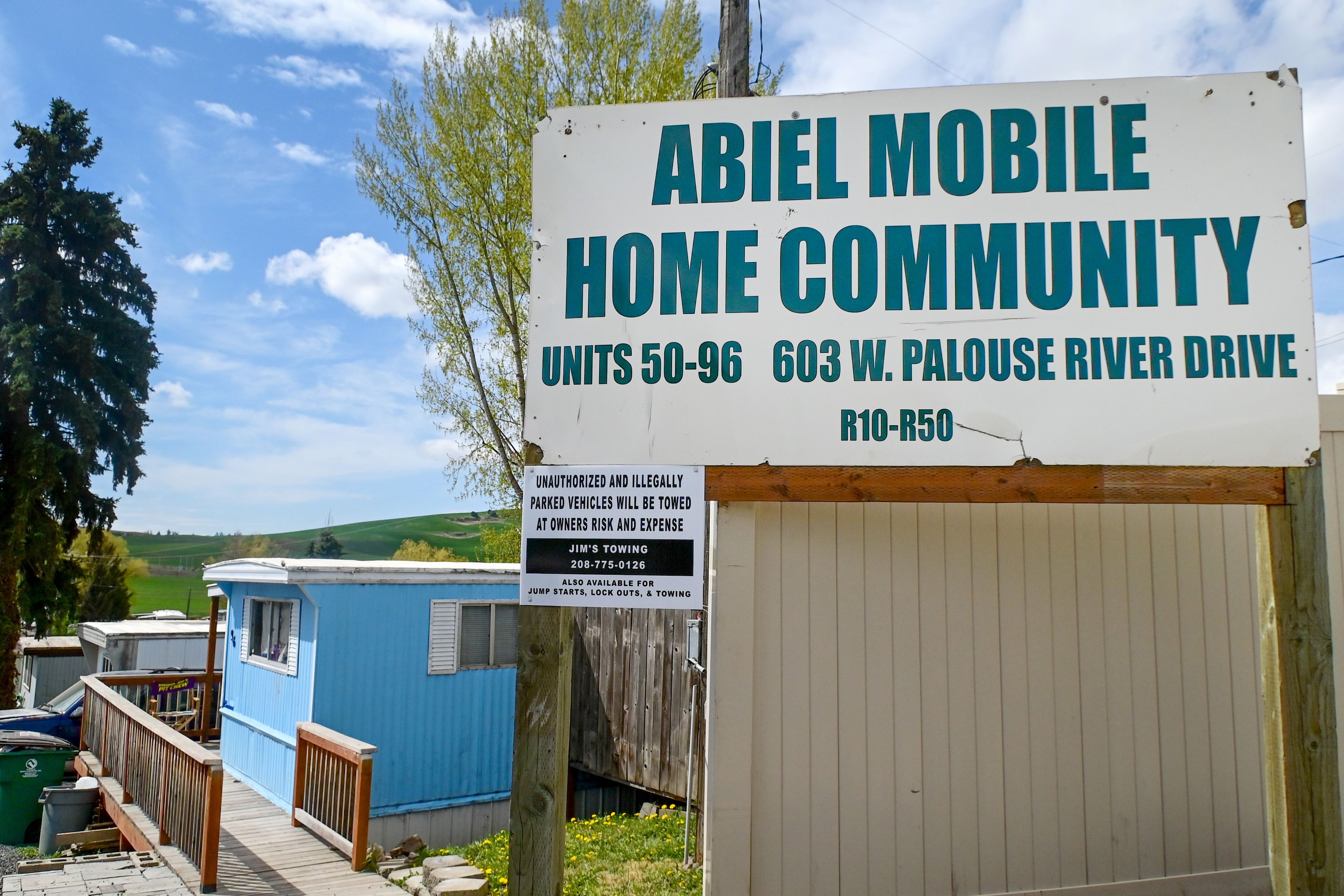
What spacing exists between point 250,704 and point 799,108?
11705 mm

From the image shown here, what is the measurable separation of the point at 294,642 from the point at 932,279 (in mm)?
10165

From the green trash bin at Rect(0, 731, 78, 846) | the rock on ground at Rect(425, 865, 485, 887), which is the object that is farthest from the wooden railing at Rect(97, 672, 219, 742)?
the rock on ground at Rect(425, 865, 485, 887)

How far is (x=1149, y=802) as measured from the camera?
15.3 feet

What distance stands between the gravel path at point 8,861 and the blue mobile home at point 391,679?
98.3 inches

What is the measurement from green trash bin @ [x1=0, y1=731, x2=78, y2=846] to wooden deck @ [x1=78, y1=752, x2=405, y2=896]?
5.57 ft

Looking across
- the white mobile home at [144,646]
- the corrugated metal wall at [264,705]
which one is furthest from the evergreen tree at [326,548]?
the corrugated metal wall at [264,705]

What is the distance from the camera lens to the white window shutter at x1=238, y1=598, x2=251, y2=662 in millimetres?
12508

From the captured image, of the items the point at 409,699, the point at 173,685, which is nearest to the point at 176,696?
the point at 173,685

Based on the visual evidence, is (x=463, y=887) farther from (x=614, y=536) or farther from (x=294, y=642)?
(x=294, y=642)

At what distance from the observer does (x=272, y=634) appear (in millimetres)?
11969

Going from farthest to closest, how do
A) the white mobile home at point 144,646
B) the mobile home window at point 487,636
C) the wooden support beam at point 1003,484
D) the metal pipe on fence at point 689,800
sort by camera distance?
the white mobile home at point 144,646 → the mobile home window at point 487,636 → the metal pipe on fence at point 689,800 → the wooden support beam at point 1003,484

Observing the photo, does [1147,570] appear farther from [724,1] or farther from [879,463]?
[724,1]

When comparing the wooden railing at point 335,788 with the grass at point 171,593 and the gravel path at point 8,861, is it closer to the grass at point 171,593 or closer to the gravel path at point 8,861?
the gravel path at point 8,861

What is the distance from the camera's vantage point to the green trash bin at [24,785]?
38.1ft
